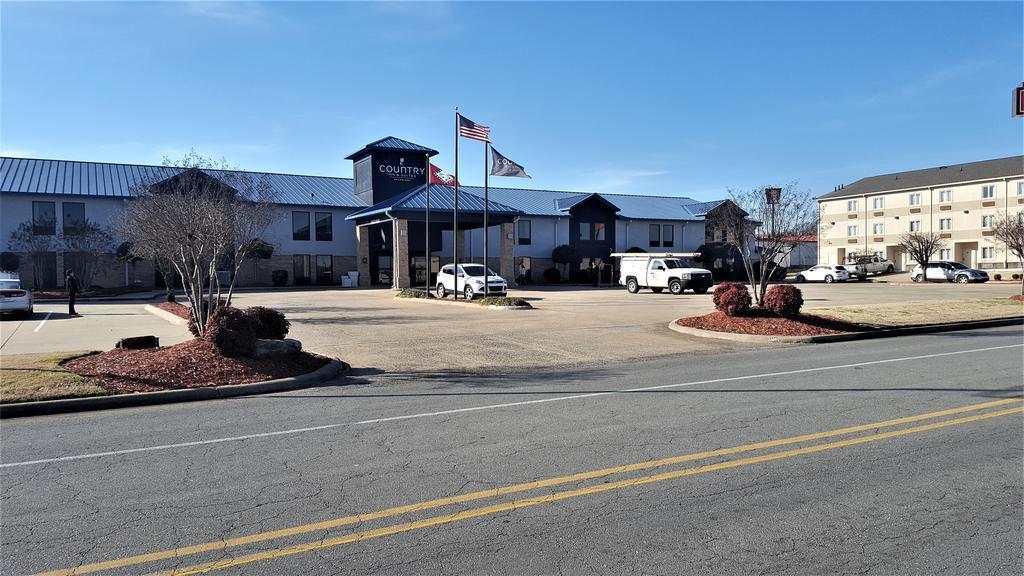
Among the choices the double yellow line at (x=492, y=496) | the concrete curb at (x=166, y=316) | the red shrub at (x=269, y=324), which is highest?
the red shrub at (x=269, y=324)

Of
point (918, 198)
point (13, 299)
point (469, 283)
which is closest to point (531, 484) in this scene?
point (13, 299)

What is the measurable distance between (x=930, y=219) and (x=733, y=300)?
59.7m

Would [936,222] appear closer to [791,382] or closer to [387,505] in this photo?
[791,382]

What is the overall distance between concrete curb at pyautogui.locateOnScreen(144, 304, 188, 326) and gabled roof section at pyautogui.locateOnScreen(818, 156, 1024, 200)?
215 ft

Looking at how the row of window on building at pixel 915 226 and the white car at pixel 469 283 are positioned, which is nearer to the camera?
the white car at pixel 469 283

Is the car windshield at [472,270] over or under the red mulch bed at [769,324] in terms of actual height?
over

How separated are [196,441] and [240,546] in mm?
3043

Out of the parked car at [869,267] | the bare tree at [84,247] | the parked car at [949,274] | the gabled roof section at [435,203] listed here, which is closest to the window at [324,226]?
the gabled roof section at [435,203]

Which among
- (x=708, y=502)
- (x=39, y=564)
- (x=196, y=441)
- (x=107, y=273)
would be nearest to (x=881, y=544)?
(x=708, y=502)

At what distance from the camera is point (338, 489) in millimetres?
5379

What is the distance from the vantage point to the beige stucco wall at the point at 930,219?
61000 mm

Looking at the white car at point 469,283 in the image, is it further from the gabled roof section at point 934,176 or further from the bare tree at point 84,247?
the gabled roof section at point 934,176

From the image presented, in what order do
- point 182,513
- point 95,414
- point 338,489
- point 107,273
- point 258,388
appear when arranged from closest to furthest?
point 182,513 → point 338,489 → point 95,414 → point 258,388 → point 107,273

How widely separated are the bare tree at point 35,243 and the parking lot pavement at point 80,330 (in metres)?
13.8
